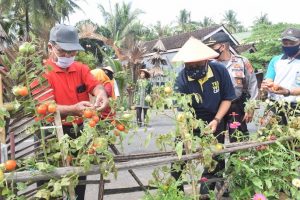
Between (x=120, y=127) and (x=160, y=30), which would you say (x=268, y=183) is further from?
(x=160, y=30)

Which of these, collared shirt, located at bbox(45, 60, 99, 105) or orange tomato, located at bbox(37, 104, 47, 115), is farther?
collared shirt, located at bbox(45, 60, 99, 105)

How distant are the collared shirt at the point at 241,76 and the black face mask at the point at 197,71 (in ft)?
2.69

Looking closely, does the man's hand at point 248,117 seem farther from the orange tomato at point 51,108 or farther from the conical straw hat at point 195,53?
the orange tomato at point 51,108

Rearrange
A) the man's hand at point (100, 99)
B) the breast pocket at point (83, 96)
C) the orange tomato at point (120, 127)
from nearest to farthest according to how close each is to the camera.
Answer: the orange tomato at point (120, 127) < the man's hand at point (100, 99) < the breast pocket at point (83, 96)

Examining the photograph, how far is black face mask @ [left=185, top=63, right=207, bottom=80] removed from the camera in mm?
3162

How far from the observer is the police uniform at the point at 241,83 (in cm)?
392

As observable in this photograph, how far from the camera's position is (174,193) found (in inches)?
97.7

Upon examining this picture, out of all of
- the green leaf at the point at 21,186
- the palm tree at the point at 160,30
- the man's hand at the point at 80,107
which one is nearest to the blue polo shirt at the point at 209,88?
the man's hand at the point at 80,107

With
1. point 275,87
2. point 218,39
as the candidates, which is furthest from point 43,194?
point 218,39

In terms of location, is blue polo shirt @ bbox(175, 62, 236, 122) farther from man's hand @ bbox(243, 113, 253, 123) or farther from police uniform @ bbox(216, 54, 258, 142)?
police uniform @ bbox(216, 54, 258, 142)

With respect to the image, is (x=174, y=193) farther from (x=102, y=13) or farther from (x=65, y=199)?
(x=102, y=13)

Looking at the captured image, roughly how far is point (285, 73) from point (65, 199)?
252 centimetres

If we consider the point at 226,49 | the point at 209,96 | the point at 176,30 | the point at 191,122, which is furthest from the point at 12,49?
the point at 176,30

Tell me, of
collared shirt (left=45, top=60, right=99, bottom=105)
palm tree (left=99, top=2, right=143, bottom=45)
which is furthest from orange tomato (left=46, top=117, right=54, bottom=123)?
palm tree (left=99, top=2, right=143, bottom=45)
